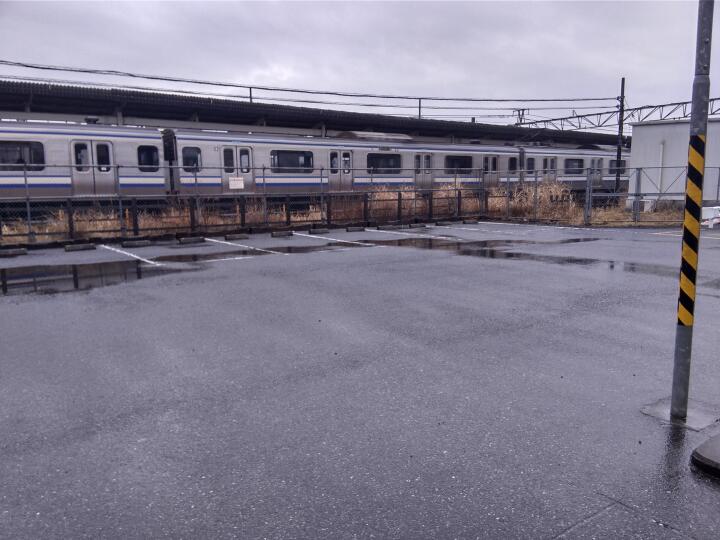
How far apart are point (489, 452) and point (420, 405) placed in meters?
0.87

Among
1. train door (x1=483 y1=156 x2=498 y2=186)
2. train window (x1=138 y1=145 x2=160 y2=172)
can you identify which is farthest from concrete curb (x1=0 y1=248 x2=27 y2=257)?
train door (x1=483 y1=156 x2=498 y2=186)

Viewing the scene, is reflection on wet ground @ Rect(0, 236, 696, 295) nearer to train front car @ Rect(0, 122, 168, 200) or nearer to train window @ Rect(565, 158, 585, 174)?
train front car @ Rect(0, 122, 168, 200)

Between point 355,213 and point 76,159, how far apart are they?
10.3 m

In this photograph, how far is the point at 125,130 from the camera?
22172 mm

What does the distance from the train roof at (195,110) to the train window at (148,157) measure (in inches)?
216

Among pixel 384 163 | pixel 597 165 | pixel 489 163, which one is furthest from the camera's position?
pixel 597 165

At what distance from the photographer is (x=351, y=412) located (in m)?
4.48

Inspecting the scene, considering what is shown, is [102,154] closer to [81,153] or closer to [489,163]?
[81,153]

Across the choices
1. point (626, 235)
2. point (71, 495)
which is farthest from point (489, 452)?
point (626, 235)

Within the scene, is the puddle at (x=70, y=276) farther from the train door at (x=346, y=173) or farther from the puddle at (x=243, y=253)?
the train door at (x=346, y=173)

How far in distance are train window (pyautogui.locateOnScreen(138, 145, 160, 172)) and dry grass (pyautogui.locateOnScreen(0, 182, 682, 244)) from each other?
1.92 metres

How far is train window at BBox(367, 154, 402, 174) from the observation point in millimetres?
28594

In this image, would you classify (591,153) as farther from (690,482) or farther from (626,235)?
(690,482)

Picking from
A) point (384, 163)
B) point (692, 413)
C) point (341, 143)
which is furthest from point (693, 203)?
point (384, 163)
